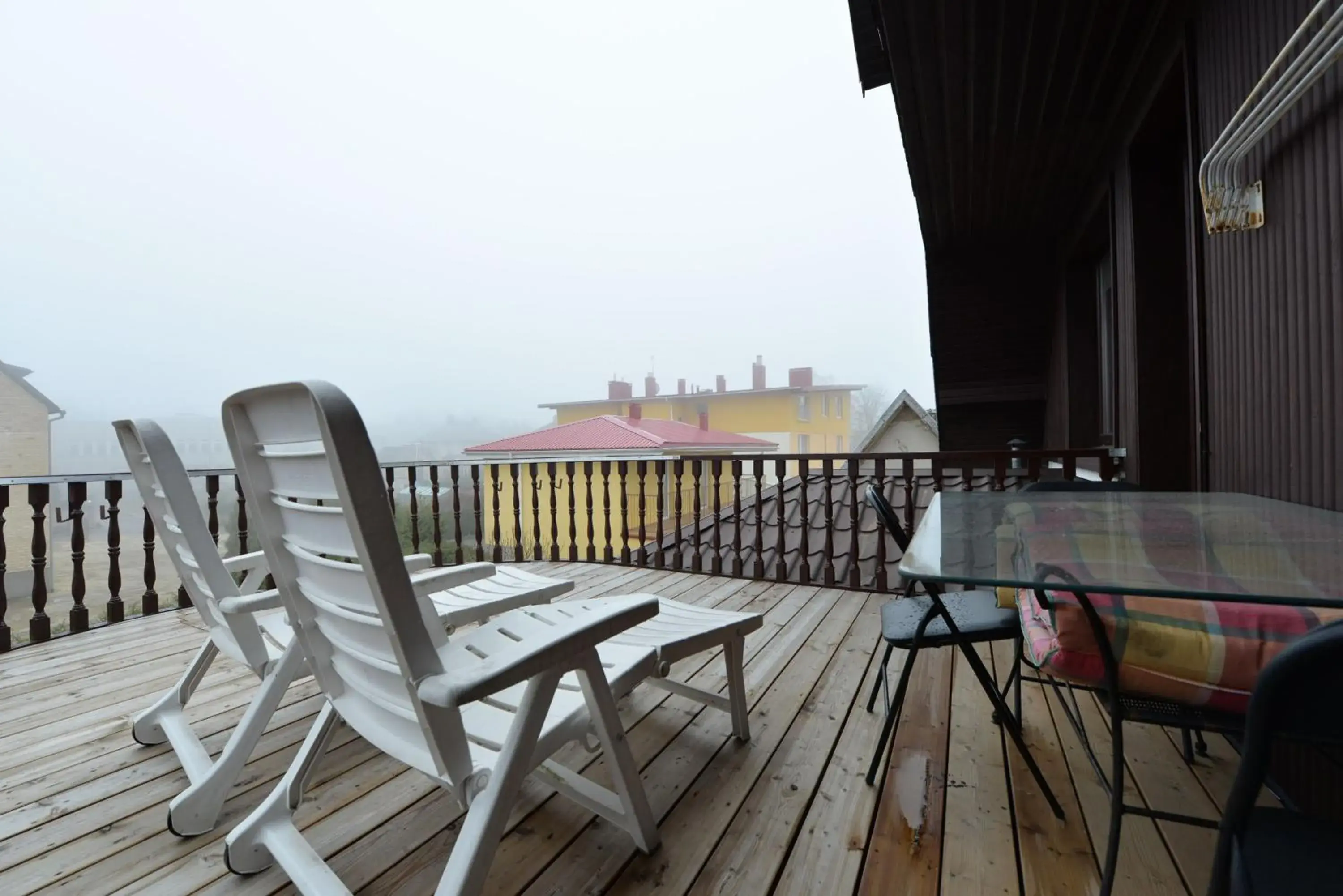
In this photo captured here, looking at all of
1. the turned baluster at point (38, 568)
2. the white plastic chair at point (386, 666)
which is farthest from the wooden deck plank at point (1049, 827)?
the turned baluster at point (38, 568)

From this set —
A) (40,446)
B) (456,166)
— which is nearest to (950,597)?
(40,446)

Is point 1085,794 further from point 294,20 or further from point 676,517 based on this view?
point 294,20

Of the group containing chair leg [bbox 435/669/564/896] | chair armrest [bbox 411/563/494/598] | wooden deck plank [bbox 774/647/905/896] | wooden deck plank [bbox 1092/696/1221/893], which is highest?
chair armrest [bbox 411/563/494/598]

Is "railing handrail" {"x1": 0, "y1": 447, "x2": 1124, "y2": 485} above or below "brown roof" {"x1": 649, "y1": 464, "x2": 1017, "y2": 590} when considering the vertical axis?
above

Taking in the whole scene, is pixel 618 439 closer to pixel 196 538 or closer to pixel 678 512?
pixel 678 512

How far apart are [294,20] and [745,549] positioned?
48.3 feet

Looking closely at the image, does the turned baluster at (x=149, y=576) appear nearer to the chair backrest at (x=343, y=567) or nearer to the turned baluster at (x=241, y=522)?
the turned baluster at (x=241, y=522)

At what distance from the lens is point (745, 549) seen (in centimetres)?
446

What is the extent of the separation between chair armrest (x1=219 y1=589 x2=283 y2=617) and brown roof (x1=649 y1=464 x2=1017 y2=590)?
2443mm

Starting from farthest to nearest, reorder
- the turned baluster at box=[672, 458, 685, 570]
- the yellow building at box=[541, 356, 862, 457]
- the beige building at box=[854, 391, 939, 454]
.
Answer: the yellow building at box=[541, 356, 862, 457] → the beige building at box=[854, 391, 939, 454] → the turned baluster at box=[672, 458, 685, 570]

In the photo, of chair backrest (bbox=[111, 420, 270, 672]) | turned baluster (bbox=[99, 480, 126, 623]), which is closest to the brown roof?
chair backrest (bbox=[111, 420, 270, 672])

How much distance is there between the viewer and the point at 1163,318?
9.73 feet

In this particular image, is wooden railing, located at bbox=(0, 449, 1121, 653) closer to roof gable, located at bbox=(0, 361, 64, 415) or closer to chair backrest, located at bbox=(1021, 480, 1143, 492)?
chair backrest, located at bbox=(1021, 480, 1143, 492)

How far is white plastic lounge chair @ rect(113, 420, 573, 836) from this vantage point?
140cm
